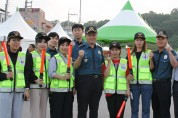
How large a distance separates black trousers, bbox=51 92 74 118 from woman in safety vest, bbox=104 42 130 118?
2.38ft

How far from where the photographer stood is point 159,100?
6129 millimetres

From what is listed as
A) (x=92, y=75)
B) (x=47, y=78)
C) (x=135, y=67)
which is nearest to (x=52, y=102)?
(x=47, y=78)

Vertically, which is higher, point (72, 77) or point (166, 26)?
point (166, 26)

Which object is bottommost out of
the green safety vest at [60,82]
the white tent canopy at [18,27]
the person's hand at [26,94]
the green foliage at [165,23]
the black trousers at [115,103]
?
the black trousers at [115,103]

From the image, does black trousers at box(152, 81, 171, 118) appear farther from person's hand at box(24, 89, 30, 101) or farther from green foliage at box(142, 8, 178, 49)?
green foliage at box(142, 8, 178, 49)

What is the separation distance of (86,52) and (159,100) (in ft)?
5.76

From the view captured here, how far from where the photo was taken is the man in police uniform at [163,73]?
6.02 meters

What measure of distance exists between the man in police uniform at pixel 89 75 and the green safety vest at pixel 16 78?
95 cm

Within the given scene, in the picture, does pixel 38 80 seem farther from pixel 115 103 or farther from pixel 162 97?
pixel 162 97

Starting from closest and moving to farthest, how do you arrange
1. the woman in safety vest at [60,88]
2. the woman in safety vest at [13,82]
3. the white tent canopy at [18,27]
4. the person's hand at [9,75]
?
the person's hand at [9,75]
the woman in safety vest at [13,82]
the woman in safety vest at [60,88]
the white tent canopy at [18,27]

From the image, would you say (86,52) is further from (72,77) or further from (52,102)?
(52,102)

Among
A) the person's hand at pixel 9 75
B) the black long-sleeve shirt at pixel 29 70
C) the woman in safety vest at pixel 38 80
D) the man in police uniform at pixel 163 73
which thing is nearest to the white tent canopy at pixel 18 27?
the woman in safety vest at pixel 38 80

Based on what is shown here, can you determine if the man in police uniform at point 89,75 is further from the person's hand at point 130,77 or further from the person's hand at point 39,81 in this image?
the person's hand at point 39,81

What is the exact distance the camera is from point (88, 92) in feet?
18.4
